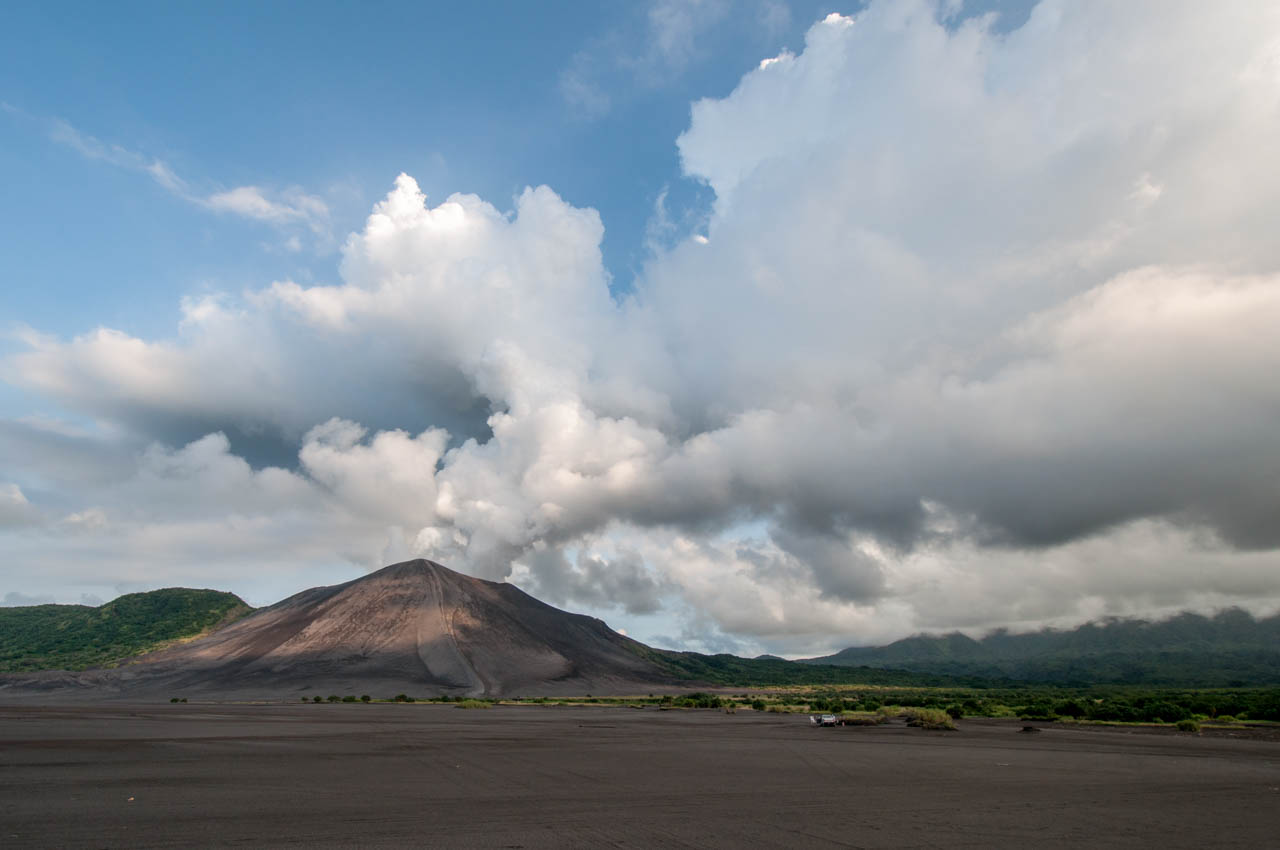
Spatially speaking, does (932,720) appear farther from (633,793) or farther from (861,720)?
(633,793)

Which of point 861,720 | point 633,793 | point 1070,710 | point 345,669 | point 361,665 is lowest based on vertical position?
point 345,669

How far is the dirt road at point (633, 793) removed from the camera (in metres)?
14.6

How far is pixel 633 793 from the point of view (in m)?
19.9

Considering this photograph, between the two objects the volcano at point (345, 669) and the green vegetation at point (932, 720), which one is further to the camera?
the volcano at point (345, 669)

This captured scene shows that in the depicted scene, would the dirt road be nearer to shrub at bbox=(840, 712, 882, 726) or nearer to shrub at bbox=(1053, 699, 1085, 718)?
shrub at bbox=(840, 712, 882, 726)

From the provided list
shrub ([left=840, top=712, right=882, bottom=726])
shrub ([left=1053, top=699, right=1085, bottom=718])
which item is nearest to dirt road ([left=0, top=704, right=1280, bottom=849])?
shrub ([left=840, top=712, right=882, bottom=726])

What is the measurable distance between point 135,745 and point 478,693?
393 feet

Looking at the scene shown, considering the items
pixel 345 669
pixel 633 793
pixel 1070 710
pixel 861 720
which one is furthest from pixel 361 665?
pixel 633 793

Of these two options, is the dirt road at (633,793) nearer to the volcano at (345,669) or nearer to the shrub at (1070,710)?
the shrub at (1070,710)

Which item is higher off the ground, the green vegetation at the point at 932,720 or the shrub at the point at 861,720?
the green vegetation at the point at 932,720

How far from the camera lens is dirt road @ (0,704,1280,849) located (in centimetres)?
1460

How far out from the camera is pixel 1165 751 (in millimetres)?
32406

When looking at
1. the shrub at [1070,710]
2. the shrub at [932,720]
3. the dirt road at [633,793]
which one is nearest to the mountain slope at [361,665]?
the shrub at [1070,710]

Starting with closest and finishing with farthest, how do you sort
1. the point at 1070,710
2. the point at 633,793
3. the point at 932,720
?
1. the point at 633,793
2. the point at 932,720
3. the point at 1070,710
